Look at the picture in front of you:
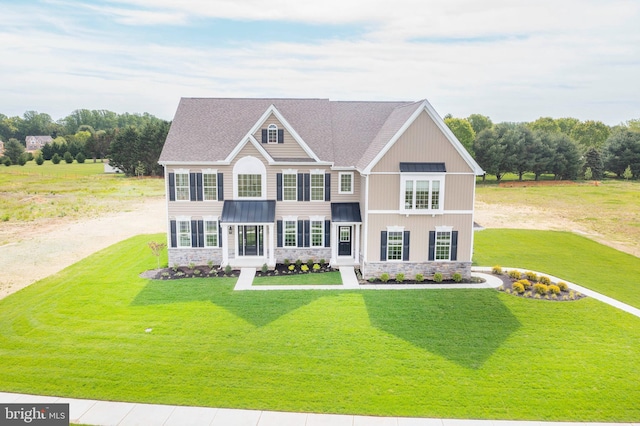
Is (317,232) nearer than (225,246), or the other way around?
(225,246)

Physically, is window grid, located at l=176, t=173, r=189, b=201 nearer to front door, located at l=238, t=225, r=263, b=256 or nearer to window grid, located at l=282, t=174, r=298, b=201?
front door, located at l=238, t=225, r=263, b=256

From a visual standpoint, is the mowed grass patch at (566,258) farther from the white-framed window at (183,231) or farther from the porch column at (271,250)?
the white-framed window at (183,231)

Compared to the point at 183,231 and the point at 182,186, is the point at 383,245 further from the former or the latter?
the point at 182,186

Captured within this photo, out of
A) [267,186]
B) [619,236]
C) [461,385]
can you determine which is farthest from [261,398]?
[619,236]

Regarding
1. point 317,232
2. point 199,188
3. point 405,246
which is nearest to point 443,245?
point 405,246

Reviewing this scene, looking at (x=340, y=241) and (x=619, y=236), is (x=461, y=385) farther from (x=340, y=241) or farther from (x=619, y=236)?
(x=619, y=236)
